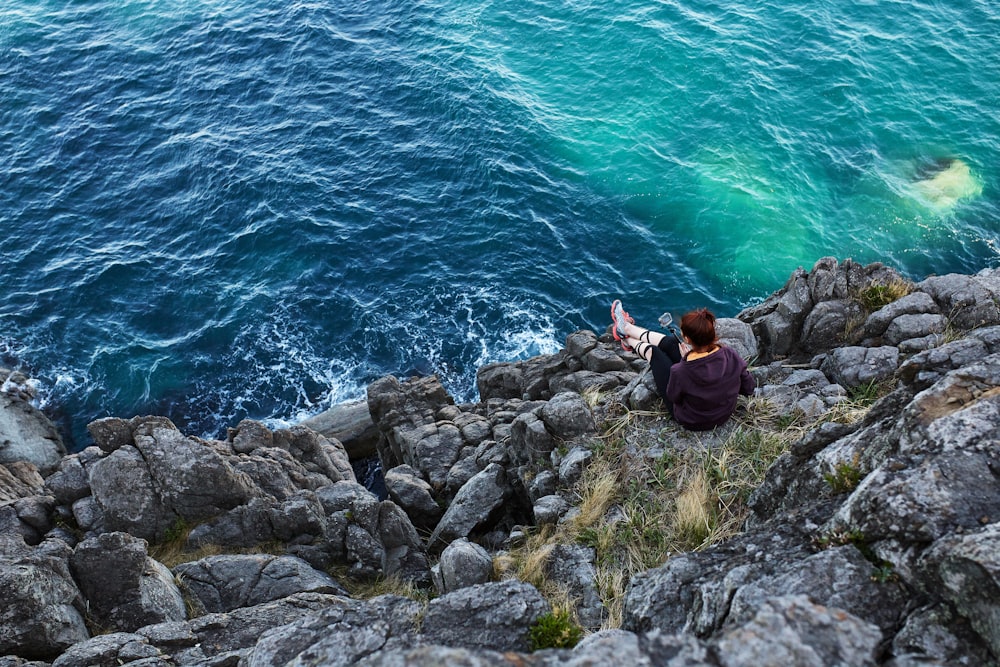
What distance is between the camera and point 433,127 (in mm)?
36094

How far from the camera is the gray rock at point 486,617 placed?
7.75 m

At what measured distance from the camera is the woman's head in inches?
432

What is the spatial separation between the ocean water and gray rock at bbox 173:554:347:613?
41.2ft

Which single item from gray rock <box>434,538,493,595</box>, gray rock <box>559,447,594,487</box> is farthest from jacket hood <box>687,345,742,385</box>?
gray rock <box>434,538,493,595</box>

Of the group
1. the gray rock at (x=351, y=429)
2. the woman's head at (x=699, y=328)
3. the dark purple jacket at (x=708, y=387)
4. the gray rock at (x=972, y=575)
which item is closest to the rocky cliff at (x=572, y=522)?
the gray rock at (x=972, y=575)

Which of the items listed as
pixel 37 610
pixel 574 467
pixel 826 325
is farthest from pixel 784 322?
pixel 37 610

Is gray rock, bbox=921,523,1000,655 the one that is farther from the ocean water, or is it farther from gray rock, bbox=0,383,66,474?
gray rock, bbox=0,383,66,474

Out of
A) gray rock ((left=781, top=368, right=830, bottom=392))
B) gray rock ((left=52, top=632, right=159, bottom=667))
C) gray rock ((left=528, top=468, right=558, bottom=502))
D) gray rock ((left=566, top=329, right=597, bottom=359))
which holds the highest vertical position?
gray rock ((left=781, top=368, right=830, bottom=392))

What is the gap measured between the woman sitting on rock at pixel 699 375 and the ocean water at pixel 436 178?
13847 mm

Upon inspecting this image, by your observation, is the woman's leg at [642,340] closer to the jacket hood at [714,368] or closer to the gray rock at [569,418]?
the gray rock at [569,418]

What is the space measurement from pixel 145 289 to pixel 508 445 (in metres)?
20.1

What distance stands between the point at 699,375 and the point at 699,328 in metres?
0.80

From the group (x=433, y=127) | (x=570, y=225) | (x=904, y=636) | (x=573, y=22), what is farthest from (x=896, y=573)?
(x=573, y=22)

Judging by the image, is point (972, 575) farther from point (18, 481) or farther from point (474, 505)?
point (18, 481)
